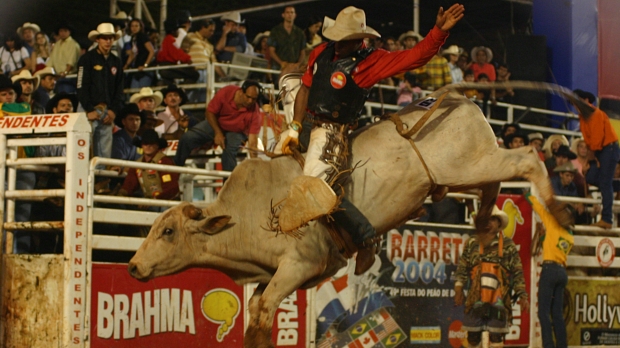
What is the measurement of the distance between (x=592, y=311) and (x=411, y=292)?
10.3ft

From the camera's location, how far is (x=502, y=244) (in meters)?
10.8

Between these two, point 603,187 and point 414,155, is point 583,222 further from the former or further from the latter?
point 414,155

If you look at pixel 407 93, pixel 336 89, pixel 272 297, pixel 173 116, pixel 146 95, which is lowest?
pixel 272 297

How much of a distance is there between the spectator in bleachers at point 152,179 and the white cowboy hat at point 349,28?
3.13 metres

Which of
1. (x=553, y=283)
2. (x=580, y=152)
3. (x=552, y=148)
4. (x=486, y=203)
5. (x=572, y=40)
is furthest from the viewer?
(x=572, y=40)

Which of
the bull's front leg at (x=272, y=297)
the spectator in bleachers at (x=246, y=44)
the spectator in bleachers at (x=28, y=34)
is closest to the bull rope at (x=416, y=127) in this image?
the bull's front leg at (x=272, y=297)

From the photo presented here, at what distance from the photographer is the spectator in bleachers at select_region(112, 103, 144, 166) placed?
1032 cm

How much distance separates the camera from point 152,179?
9.29 meters

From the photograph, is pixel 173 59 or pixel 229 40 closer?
pixel 173 59

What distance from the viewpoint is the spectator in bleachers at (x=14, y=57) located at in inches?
598

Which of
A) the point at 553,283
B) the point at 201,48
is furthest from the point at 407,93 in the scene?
the point at 553,283

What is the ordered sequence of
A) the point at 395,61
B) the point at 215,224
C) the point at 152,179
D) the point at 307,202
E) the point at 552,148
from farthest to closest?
the point at 552,148 < the point at 152,179 < the point at 215,224 < the point at 395,61 < the point at 307,202

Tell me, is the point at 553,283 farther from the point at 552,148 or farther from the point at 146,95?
the point at 146,95

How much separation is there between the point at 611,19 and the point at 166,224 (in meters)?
12.1
